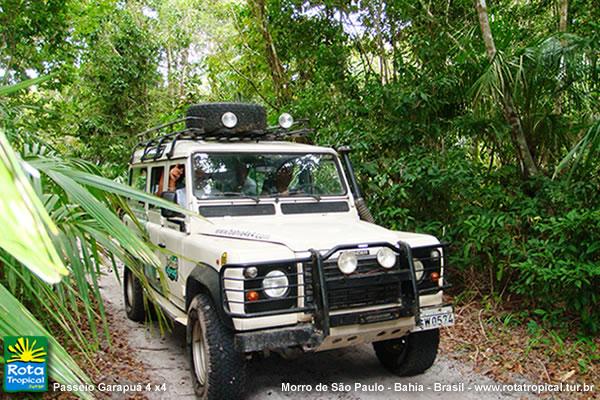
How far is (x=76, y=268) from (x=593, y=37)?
4.78m

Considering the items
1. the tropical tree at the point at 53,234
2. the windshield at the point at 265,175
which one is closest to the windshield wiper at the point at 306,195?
the windshield at the point at 265,175

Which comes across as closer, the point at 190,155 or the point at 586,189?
the point at 190,155

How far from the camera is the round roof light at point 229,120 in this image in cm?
457

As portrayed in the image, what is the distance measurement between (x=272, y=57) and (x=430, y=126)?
4122mm

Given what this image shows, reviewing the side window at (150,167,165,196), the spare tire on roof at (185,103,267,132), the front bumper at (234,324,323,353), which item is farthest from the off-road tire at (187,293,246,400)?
the spare tire on roof at (185,103,267,132)

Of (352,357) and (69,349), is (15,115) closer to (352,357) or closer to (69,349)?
(69,349)

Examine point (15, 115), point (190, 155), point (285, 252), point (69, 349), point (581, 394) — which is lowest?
point (581, 394)

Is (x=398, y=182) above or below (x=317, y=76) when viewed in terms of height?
below

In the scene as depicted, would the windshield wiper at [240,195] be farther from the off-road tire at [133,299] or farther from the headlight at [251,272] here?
Answer: the off-road tire at [133,299]

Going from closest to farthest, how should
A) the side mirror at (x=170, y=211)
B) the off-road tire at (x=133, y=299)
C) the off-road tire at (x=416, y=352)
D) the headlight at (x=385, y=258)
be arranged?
the headlight at (x=385, y=258) → the off-road tire at (x=416, y=352) → the side mirror at (x=170, y=211) → the off-road tire at (x=133, y=299)

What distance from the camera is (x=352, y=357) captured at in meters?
4.27

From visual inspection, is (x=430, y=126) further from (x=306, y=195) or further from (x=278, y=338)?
(x=278, y=338)

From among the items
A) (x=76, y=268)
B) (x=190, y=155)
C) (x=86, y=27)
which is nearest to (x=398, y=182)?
(x=190, y=155)

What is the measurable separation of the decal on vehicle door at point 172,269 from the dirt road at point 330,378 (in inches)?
30.6
